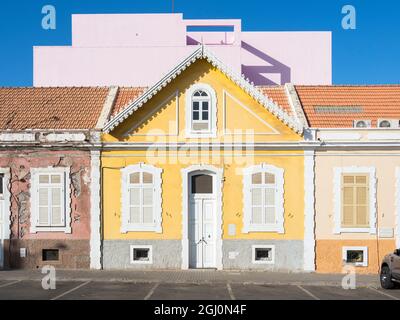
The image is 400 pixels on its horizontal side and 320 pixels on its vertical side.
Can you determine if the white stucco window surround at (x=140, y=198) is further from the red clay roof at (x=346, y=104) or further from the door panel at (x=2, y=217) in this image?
the red clay roof at (x=346, y=104)

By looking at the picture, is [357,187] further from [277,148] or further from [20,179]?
[20,179]

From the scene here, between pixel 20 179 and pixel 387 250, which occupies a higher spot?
pixel 20 179

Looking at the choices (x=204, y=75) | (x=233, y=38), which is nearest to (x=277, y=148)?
(x=204, y=75)

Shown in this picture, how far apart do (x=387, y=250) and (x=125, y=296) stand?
34.9 ft

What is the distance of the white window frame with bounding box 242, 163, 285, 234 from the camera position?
22.3 metres

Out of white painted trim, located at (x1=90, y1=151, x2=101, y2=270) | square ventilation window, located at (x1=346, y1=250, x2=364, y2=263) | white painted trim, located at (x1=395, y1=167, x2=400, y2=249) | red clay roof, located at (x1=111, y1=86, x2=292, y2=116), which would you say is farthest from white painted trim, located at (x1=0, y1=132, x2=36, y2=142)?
white painted trim, located at (x1=395, y1=167, x2=400, y2=249)

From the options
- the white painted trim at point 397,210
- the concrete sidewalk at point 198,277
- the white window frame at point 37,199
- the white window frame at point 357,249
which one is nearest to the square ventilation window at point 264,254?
the concrete sidewalk at point 198,277

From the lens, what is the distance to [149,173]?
74.1 feet

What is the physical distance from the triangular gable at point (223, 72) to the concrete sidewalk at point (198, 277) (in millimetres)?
5206

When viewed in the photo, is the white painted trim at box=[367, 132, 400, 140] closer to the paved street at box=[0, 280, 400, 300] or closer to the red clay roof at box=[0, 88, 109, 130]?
the paved street at box=[0, 280, 400, 300]

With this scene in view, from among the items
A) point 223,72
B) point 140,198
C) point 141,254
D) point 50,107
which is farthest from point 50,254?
point 223,72

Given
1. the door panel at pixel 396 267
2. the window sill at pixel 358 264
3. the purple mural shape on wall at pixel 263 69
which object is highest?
the purple mural shape on wall at pixel 263 69

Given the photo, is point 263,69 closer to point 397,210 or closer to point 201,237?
point 397,210

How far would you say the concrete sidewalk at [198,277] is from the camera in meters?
19.8
